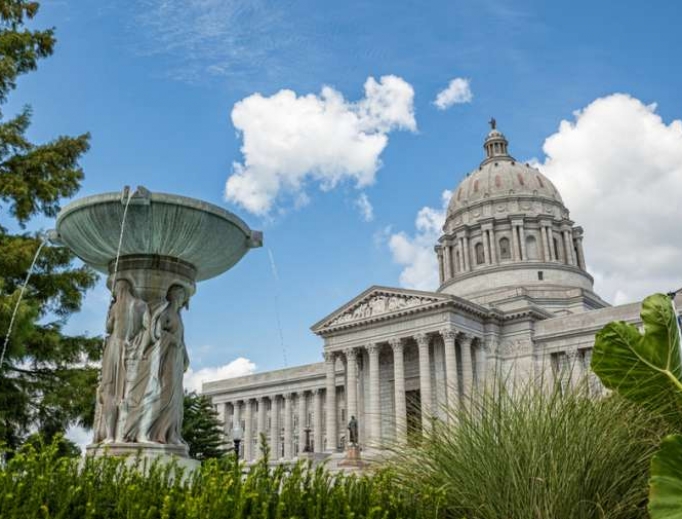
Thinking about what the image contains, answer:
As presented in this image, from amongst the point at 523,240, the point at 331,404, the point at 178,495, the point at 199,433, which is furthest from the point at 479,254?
the point at 178,495

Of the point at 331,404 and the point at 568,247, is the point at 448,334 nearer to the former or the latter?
the point at 331,404

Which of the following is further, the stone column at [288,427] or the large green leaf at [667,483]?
the stone column at [288,427]

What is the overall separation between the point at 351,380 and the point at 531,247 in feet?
80.3

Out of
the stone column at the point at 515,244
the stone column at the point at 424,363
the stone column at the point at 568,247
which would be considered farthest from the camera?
the stone column at the point at 568,247

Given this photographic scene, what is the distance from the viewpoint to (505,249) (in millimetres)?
65000

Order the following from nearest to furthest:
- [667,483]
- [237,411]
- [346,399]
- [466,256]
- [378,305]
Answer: [667,483], [378,305], [346,399], [466,256], [237,411]

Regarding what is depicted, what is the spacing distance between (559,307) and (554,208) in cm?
1363

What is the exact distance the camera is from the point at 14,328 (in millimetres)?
14234

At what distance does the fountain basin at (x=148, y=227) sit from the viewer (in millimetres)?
9109

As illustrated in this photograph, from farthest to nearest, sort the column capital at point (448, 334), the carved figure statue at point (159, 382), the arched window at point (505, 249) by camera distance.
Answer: the arched window at point (505, 249)
the column capital at point (448, 334)
the carved figure statue at point (159, 382)

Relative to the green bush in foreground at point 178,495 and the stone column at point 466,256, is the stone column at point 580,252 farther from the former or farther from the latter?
the green bush in foreground at point 178,495

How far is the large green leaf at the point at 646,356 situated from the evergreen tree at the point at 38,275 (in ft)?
47.6

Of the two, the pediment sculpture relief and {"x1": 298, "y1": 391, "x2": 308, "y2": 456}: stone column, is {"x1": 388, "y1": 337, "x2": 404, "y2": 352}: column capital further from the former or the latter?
{"x1": 298, "y1": 391, "x2": 308, "y2": 456}: stone column

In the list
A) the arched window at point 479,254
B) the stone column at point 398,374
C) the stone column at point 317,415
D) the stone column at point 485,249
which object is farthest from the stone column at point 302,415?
the stone column at point 485,249
